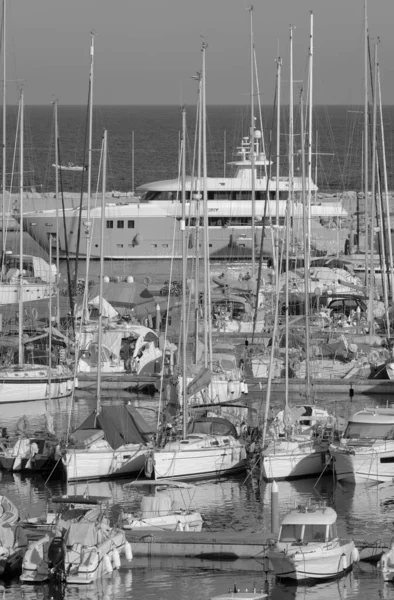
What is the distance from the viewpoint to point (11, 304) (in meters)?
48.5

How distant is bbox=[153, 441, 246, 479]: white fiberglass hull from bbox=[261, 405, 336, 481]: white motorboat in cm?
68

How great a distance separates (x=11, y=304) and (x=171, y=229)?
13.6 metres

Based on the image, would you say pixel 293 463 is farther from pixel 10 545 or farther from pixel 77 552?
pixel 10 545

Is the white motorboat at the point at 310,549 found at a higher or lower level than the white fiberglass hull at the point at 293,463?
lower

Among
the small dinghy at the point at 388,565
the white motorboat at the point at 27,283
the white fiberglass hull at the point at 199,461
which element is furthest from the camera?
the white motorboat at the point at 27,283

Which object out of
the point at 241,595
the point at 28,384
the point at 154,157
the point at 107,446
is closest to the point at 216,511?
the point at 107,446

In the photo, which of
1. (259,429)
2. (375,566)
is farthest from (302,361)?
(375,566)

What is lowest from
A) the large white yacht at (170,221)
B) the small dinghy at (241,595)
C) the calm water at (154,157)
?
the small dinghy at (241,595)

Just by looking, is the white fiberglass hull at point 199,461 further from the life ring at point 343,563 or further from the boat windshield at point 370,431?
the life ring at point 343,563

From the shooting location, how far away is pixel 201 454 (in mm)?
30391

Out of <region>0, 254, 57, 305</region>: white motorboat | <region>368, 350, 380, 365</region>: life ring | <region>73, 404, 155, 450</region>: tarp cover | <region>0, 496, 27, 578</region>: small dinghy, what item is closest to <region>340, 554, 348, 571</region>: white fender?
<region>0, 496, 27, 578</region>: small dinghy

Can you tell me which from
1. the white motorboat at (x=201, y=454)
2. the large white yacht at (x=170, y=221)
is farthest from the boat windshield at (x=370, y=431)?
the large white yacht at (x=170, y=221)

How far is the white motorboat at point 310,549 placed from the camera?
77.0 ft

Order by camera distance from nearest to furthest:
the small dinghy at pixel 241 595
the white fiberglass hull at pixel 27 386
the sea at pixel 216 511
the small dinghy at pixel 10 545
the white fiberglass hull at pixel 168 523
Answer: the small dinghy at pixel 241 595 → the sea at pixel 216 511 → the small dinghy at pixel 10 545 → the white fiberglass hull at pixel 168 523 → the white fiberglass hull at pixel 27 386
